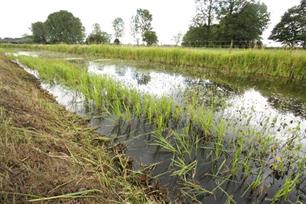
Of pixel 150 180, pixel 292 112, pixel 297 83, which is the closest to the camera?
pixel 150 180

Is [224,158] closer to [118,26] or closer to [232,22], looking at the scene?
[232,22]

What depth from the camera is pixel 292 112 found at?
407 cm

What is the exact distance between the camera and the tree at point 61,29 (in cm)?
A: 5822

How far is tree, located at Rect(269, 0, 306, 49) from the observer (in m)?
33.8

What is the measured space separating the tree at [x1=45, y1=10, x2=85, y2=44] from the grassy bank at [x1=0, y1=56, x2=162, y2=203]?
63473mm

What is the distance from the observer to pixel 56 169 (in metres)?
1.61

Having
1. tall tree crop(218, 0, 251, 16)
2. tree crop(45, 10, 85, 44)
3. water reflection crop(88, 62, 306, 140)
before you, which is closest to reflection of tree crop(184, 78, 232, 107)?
water reflection crop(88, 62, 306, 140)

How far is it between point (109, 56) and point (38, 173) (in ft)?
54.3

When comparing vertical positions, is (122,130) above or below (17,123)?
below

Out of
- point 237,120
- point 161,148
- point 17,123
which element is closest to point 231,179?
point 161,148

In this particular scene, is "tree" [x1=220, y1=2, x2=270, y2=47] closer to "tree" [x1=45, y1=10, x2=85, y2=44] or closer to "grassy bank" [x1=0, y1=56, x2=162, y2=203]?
"grassy bank" [x1=0, y1=56, x2=162, y2=203]

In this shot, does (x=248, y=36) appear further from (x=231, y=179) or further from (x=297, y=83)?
(x=231, y=179)

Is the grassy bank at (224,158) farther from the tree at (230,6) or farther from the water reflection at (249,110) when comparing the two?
the tree at (230,6)

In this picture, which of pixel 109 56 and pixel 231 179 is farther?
pixel 109 56
